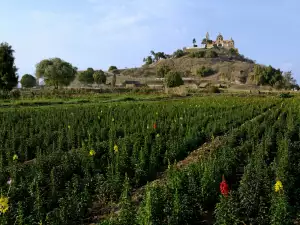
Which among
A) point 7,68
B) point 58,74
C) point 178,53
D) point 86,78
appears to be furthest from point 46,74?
point 178,53

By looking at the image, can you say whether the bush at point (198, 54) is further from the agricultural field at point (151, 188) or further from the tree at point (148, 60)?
the agricultural field at point (151, 188)

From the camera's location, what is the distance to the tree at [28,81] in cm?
9814

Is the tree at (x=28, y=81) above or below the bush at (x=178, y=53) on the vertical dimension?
below

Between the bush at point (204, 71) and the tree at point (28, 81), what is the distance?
52968 mm

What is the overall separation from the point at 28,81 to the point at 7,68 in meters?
58.1

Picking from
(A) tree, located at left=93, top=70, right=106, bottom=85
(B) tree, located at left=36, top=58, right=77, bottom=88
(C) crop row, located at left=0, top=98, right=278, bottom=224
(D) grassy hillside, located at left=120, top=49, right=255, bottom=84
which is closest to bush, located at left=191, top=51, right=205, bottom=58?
(D) grassy hillside, located at left=120, top=49, right=255, bottom=84

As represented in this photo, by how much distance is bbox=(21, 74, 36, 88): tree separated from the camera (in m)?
98.1

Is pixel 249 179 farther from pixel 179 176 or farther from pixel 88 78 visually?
pixel 88 78

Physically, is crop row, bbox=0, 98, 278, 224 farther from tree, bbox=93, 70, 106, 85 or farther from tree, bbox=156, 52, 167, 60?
tree, bbox=156, 52, 167, 60

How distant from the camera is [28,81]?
99688mm

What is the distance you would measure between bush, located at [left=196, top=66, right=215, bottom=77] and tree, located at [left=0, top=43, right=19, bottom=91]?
88802 millimetres

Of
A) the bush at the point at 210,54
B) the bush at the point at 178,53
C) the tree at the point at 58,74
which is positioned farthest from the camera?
the bush at the point at 178,53

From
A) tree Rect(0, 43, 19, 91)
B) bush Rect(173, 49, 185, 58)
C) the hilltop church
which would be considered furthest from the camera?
the hilltop church

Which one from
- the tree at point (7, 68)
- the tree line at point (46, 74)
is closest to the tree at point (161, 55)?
the tree line at point (46, 74)
